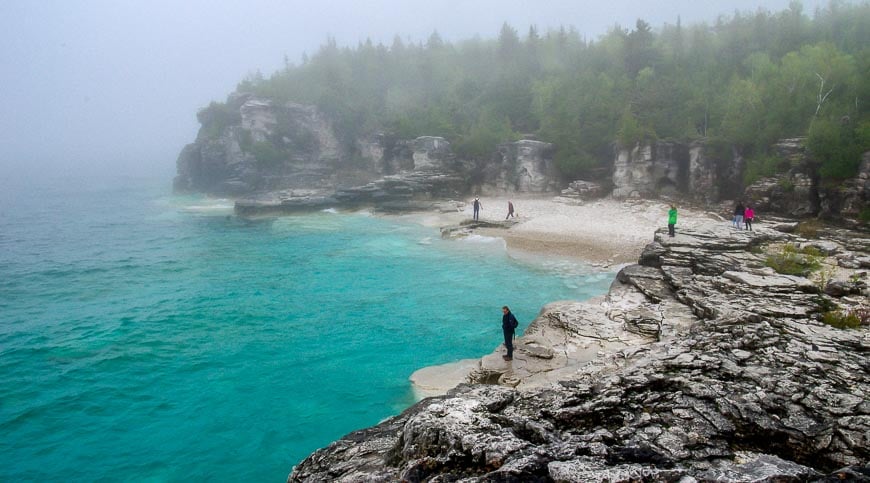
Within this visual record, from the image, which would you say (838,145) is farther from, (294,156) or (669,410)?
(294,156)

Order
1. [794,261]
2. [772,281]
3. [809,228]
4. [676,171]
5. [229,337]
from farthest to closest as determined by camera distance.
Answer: [676,171], [809,228], [229,337], [794,261], [772,281]

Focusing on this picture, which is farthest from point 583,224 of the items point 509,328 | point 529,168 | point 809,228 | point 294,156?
point 294,156

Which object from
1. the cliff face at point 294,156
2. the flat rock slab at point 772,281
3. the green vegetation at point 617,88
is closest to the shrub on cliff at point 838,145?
the green vegetation at point 617,88

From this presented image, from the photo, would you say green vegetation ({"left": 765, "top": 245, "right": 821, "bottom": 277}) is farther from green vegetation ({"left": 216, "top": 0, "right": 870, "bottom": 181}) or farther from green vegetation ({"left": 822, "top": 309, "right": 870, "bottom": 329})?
green vegetation ({"left": 216, "top": 0, "right": 870, "bottom": 181})

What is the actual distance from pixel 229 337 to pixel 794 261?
2275 centimetres

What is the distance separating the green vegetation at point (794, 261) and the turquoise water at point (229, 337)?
791 centimetres

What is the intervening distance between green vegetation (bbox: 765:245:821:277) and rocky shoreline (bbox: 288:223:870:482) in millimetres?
1378

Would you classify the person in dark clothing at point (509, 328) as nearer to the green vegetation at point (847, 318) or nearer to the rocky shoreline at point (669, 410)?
the rocky shoreline at point (669, 410)

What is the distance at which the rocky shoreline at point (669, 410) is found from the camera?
22.1ft

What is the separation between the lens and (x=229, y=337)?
21234mm

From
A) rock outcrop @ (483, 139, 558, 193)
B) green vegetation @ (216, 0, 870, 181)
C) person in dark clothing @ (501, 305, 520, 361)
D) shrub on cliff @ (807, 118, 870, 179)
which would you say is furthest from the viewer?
rock outcrop @ (483, 139, 558, 193)

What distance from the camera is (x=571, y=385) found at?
10062 mm

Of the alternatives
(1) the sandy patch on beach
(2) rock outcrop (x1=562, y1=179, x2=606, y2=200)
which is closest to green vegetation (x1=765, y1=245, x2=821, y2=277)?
(1) the sandy patch on beach

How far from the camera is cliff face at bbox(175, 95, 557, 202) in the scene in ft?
175
